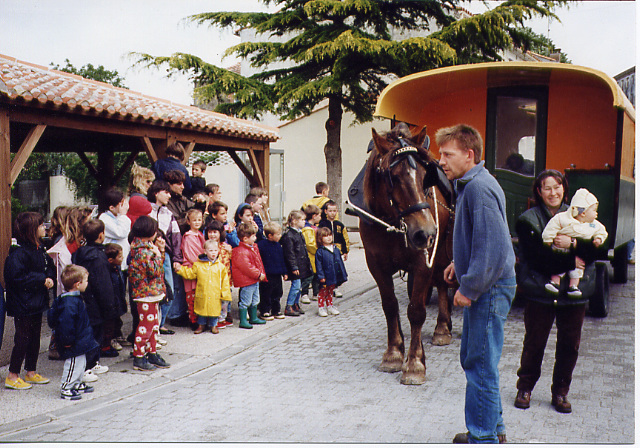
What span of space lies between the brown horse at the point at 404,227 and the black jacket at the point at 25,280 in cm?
272

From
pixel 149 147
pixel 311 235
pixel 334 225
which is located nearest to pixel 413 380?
pixel 311 235

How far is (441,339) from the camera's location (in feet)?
18.7

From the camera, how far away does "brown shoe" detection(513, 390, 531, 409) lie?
3941mm

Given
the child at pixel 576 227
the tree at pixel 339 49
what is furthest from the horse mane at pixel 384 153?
the tree at pixel 339 49

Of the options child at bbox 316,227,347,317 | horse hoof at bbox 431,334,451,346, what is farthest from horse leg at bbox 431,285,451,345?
child at bbox 316,227,347,317

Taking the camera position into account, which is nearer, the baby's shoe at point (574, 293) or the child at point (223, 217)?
the baby's shoe at point (574, 293)

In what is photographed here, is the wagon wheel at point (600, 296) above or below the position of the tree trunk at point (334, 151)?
below

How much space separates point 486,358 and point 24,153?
492 centimetres

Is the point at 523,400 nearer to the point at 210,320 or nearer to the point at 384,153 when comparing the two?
the point at 384,153

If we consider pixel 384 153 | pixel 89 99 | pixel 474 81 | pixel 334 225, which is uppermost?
pixel 474 81

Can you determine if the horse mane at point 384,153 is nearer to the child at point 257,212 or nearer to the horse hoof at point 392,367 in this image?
the horse hoof at point 392,367

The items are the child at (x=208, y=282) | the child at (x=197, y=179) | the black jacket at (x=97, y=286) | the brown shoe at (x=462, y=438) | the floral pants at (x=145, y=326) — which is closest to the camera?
the brown shoe at (x=462, y=438)

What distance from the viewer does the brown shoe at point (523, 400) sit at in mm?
3941

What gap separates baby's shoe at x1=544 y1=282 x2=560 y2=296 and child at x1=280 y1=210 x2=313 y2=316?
139 inches
